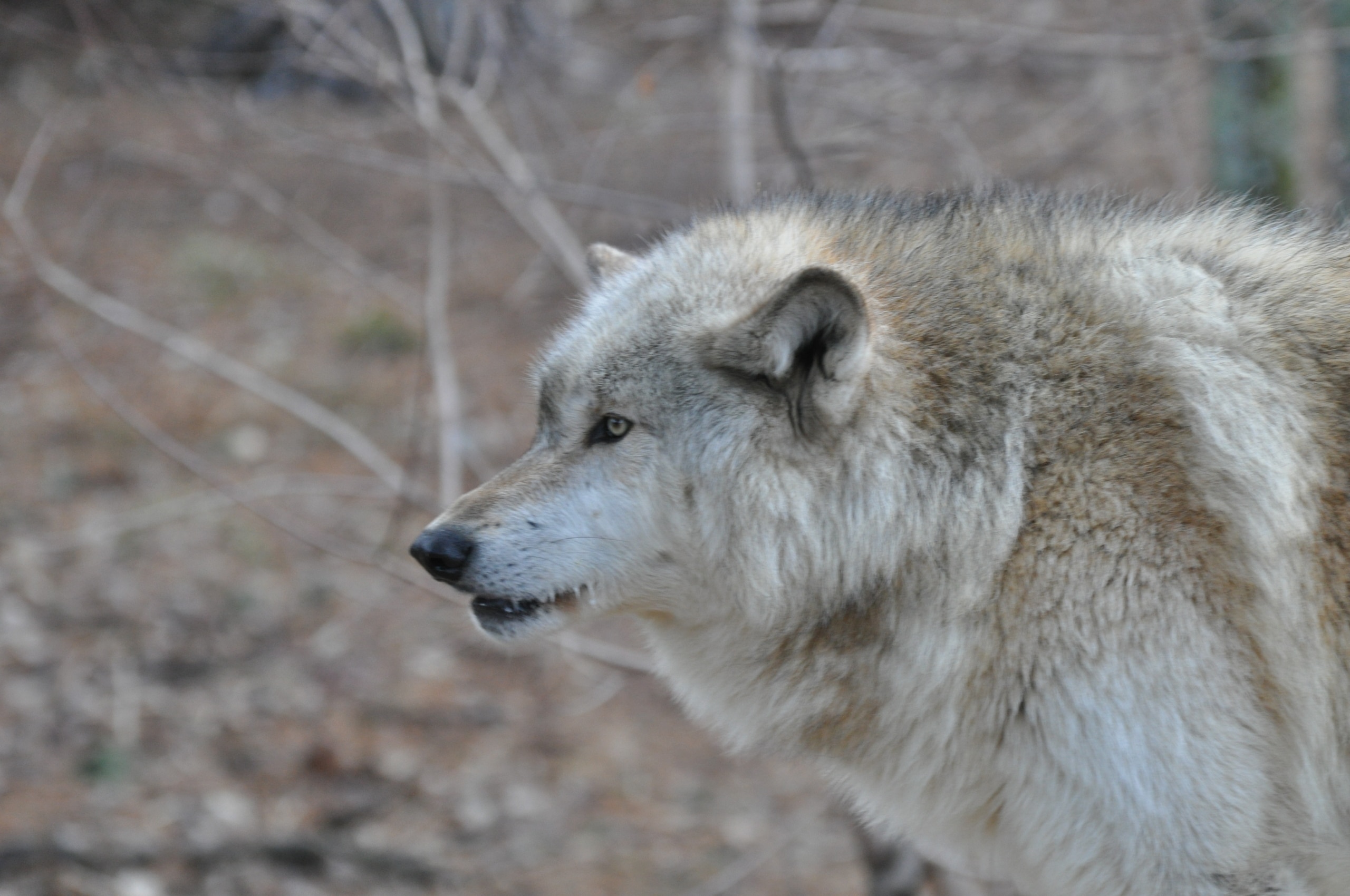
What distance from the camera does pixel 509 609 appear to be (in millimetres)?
3186

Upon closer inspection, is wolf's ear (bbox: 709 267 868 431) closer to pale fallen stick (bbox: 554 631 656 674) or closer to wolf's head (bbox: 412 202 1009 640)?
wolf's head (bbox: 412 202 1009 640)

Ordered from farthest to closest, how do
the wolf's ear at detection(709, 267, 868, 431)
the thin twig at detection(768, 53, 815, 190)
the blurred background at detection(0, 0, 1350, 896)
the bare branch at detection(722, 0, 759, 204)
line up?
the blurred background at detection(0, 0, 1350, 896)
the bare branch at detection(722, 0, 759, 204)
the thin twig at detection(768, 53, 815, 190)
the wolf's ear at detection(709, 267, 868, 431)

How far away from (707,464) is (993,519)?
72 cm

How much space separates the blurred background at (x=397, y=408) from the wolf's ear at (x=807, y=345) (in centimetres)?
127

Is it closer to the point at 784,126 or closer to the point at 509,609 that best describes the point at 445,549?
the point at 509,609

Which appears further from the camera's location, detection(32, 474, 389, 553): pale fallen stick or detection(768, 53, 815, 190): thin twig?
detection(32, 474, 389, 553): pale fallen stick

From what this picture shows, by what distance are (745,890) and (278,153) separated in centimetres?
913

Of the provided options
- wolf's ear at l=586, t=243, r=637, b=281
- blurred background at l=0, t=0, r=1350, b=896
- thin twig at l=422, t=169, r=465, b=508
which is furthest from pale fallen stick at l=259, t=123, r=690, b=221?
wolf's ear at l=586, t=243, r=637, b=281

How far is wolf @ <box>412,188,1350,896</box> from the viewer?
8.74 feet

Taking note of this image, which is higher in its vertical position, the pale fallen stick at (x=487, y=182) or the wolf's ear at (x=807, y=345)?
the pale fallen stick at (x=487, y=182)

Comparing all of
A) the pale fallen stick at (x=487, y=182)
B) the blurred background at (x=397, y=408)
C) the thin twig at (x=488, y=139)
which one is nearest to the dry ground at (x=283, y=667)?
the blurred background at (x=397, y=408)

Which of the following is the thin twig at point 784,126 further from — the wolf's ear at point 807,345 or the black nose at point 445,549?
the black nose at point 445,549

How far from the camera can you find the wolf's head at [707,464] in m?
2.95

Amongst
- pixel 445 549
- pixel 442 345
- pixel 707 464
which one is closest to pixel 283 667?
pixel 442 345
